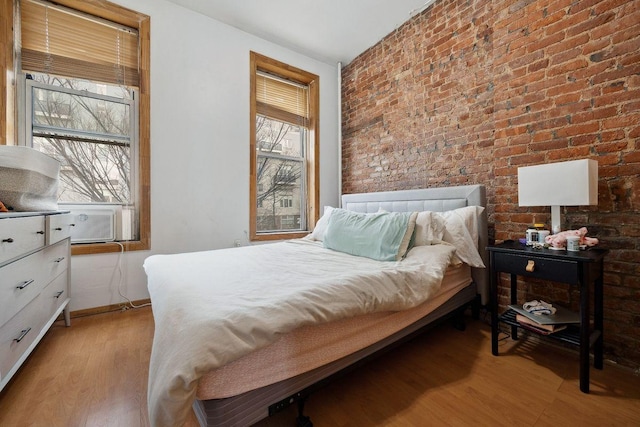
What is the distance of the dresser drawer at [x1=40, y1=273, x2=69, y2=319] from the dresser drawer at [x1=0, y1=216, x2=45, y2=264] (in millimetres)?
359

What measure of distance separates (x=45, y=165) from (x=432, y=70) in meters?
3.29

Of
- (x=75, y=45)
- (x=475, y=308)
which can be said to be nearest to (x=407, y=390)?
(x=475, y=308)

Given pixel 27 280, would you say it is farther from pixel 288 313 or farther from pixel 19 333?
pixel 288 313

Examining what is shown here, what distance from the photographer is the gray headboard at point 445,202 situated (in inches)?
84.1

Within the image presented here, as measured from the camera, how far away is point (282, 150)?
365cm

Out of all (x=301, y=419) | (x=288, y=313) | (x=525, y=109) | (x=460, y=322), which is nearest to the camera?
(x=288, y=313)

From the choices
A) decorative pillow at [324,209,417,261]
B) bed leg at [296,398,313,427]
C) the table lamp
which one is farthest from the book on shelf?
bed leg at [296,398,313,427]

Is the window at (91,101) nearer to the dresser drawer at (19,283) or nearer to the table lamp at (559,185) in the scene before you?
the dresser drawer at (19,283)

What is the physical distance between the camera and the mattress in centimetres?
88

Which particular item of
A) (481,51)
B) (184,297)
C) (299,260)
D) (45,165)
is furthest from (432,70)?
(45,165)

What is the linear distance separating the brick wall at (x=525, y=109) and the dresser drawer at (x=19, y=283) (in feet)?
9.88

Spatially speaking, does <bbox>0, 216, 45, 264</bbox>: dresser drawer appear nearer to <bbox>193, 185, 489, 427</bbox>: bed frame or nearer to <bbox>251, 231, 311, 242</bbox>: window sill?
<bbox>193, 185, 489, 427</bbox>: bed frame

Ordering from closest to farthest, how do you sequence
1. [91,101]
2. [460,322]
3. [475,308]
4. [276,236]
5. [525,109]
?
[525,109] < [460,322] < [475,308] < [91,101] < [276,236]

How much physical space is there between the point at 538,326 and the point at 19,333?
282 cm
